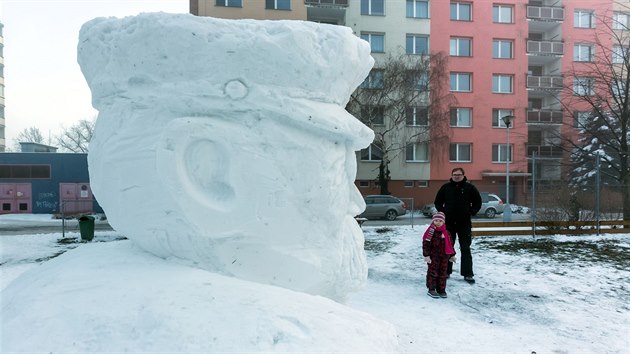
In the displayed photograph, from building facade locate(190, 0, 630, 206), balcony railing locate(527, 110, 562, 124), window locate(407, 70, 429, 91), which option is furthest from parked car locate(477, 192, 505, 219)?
balcony railing locate(527, 110, 562, 124)

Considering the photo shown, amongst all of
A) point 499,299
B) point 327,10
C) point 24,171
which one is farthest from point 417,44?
point 24,171

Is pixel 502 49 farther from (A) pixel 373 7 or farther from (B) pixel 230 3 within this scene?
(B) pixel 230 3

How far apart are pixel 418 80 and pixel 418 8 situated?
18.2 feet

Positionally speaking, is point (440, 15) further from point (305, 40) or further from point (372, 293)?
point (305, 40)

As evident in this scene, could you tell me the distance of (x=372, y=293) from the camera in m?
4.91

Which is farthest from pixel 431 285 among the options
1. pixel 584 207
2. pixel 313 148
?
pixel 584 207

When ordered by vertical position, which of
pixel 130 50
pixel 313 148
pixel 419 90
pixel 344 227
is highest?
pixel 419 90

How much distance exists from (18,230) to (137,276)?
14.5 meters

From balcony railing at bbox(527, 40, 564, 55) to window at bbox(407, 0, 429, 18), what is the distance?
6639 millimetres

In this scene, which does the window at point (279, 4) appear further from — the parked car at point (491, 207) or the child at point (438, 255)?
the child at point (438, 255)

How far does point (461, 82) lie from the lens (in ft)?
74.1

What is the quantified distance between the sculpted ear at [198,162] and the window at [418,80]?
61.0 feet

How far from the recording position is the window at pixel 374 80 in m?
18.5

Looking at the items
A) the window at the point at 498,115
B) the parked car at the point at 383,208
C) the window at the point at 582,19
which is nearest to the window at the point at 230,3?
the parked car at the point at 383,208
